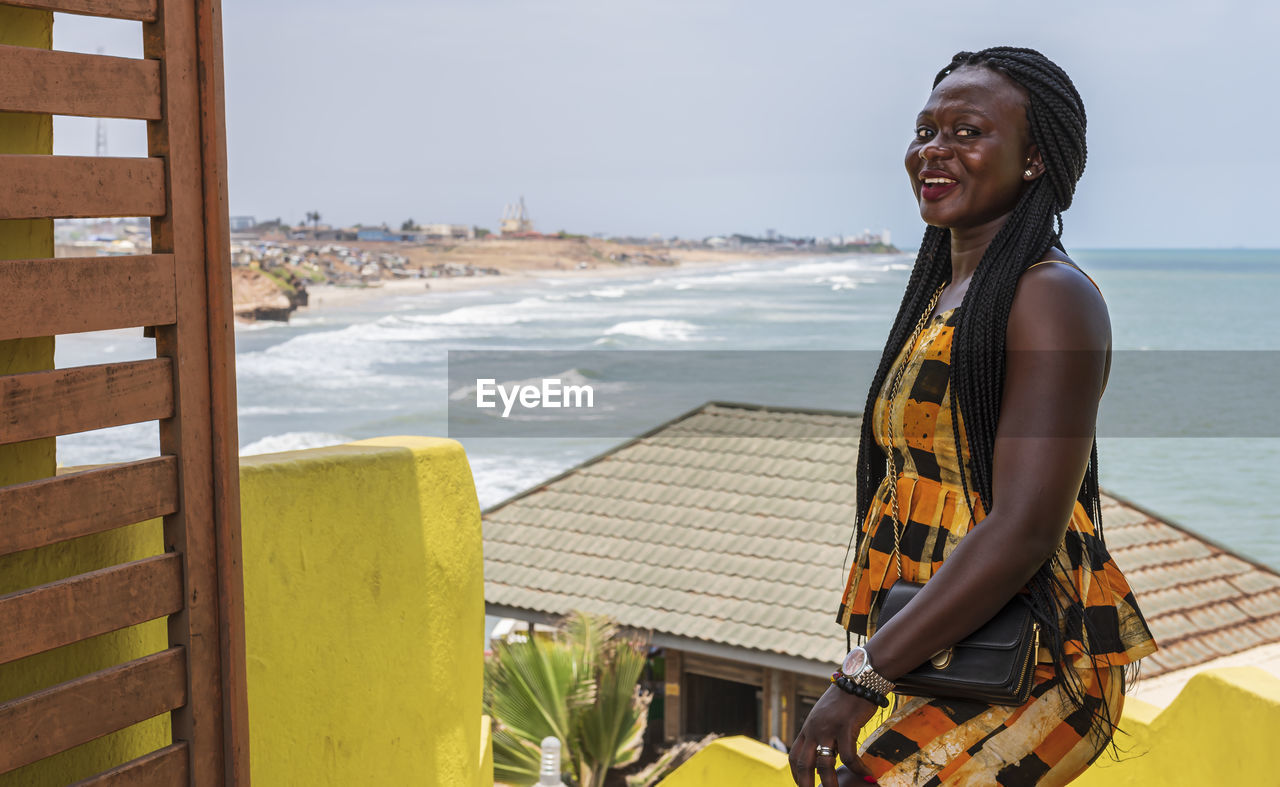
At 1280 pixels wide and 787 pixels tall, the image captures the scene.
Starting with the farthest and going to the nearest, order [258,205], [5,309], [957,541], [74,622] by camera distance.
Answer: [258,205] < [74,622] < [5,309] < [957,541]

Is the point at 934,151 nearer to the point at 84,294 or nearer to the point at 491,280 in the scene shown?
the point at 84,294

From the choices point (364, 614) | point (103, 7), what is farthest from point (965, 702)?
point (364, 614)

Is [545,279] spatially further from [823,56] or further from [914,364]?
[914,364]

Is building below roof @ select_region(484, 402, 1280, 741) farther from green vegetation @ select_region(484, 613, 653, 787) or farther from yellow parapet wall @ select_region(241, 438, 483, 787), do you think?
yellow parapet wall @ select_region(241, 438, 483, 787)

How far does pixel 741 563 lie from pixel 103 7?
8.83 meters

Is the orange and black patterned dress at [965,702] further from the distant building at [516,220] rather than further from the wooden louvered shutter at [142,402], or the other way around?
the distant building at [516,220]

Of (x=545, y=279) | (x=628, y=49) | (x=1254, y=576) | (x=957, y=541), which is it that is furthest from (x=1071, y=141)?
(x=628, y=49)

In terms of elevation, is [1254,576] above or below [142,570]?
below

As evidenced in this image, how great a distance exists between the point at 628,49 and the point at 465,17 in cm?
1157

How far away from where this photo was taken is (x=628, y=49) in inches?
3484

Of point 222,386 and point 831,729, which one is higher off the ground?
point 222,386

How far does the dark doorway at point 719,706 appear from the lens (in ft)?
35.6

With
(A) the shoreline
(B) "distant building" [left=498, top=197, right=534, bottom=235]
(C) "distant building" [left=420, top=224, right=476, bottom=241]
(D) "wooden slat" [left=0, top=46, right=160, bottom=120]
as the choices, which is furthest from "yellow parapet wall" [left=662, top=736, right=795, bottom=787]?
(B) "distant building" [left=498, top=197, right=534, bottom=235]

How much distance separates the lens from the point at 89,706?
6.73ft
